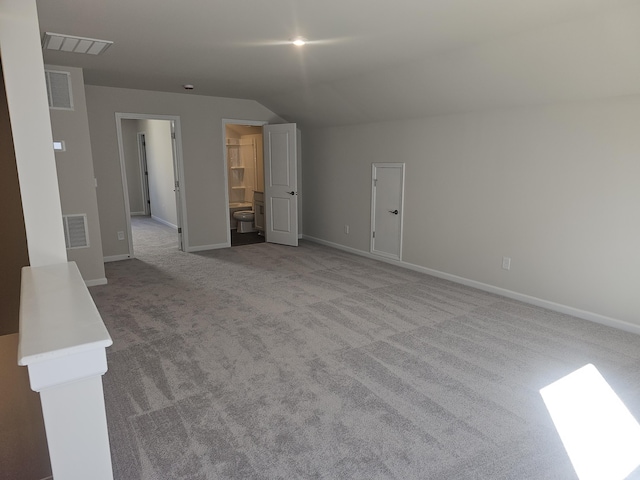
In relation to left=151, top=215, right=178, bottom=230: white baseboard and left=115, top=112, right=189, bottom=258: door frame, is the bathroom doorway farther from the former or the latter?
left=115, top=112, right=189, bottom=258: door frame

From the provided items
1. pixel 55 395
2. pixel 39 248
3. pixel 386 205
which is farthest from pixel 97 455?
pixel 386 205

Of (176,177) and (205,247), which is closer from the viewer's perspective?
(176,177)

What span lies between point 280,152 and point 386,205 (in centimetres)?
212

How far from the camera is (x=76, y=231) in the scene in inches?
179

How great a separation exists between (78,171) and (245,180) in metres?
4.37

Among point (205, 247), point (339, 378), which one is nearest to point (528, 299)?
point (339, 378)

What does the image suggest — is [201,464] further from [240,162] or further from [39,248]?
[240,162]

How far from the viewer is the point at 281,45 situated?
3.43 m

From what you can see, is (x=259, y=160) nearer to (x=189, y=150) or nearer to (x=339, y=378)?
(x=189, y=150)

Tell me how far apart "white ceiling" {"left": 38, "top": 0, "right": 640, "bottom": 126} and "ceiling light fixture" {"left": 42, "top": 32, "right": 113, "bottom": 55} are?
124 millimetres

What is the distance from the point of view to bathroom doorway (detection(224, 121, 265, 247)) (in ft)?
26.1

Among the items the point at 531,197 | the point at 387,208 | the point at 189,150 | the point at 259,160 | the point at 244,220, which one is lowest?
the point at 244,220

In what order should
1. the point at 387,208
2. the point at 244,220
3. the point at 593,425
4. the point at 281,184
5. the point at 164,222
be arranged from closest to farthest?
the point at 593,425 → the point at 387,208 → the point at 281,184 → the point at 244,220 → the point at 164,222

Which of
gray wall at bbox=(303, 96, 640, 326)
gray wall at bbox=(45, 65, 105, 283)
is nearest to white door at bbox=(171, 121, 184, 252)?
gray wall at bbox=(45, 65, 105, 283)
